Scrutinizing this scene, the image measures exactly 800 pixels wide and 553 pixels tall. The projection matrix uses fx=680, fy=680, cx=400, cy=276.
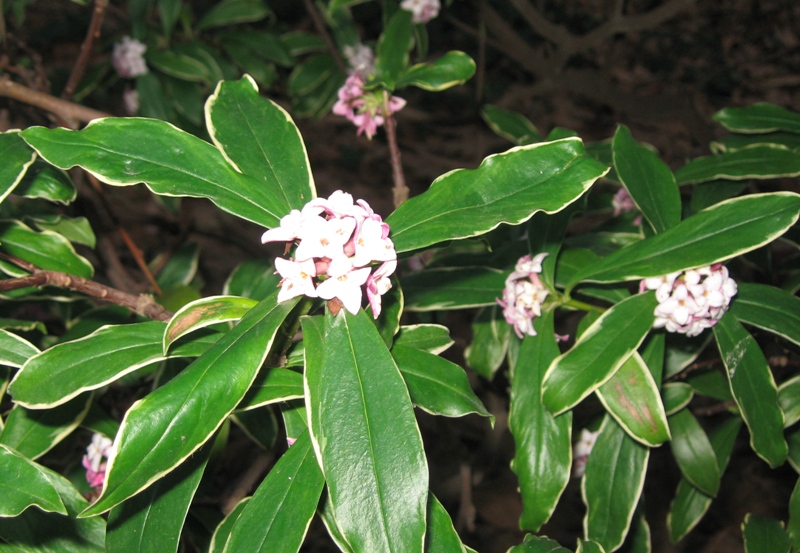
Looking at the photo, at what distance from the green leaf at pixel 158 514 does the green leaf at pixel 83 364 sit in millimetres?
152

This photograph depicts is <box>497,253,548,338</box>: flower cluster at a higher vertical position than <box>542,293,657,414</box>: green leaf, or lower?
higher

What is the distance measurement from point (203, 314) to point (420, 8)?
143 cm

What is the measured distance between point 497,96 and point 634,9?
1.05m

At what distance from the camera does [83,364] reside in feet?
2.72

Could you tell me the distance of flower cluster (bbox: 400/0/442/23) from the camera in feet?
6.38

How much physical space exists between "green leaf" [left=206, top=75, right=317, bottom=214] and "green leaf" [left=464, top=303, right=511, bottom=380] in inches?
22.9

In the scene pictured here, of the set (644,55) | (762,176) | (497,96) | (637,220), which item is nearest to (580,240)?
(637,220)

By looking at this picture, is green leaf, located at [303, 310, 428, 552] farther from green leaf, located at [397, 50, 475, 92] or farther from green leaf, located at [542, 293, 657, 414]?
green leaf, located at [397, 50, 475, 92]

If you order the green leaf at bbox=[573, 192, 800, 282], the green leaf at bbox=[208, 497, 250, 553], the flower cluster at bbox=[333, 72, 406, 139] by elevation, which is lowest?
the green leaf at bbox=[208, 497, 250, 553]

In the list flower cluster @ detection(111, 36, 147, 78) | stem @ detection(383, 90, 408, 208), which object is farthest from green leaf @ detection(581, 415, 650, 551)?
flower cluster @ detection(111, 36, 147, 78)

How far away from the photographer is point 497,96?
3.50 meters

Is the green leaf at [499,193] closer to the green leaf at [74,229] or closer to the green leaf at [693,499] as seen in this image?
the green leaf at [74,229]

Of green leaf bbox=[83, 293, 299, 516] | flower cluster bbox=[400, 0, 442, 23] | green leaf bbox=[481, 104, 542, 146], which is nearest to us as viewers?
green leaf bbox=[83, 293, 299, 516]

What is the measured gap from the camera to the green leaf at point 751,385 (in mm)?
1049
